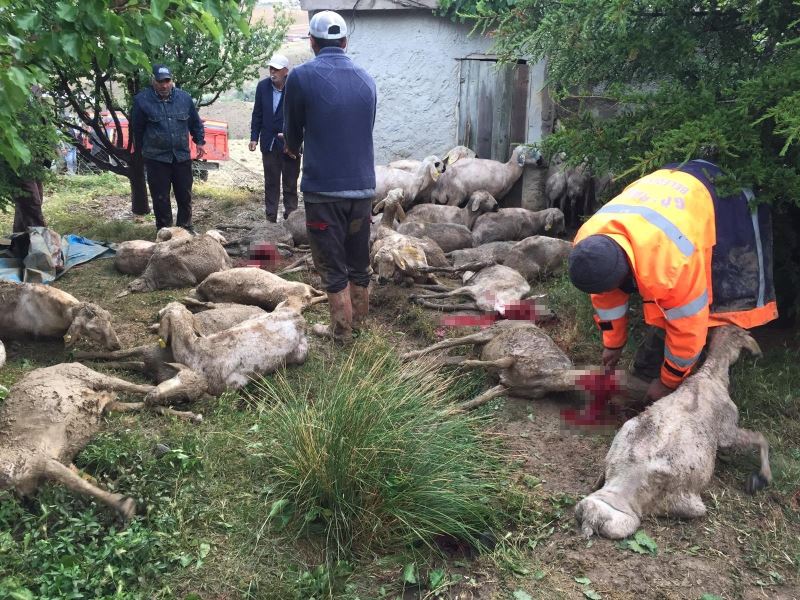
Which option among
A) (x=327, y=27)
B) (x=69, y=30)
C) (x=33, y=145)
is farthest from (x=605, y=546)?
(x=33, y=145)

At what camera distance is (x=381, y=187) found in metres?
9.55

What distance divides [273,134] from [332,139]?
415cm

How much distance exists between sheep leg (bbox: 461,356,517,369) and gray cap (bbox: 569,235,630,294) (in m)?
0.96

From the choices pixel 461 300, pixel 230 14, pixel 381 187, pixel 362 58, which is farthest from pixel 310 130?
pixel 362 58

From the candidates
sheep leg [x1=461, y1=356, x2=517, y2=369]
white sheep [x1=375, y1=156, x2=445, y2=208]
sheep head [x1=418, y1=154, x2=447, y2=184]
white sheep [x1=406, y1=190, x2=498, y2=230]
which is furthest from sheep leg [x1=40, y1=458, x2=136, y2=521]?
sheep head [x1=418, y1=154, x2=447, y2=184]

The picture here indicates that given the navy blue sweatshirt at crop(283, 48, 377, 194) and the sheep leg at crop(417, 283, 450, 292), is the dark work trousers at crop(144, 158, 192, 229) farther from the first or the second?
the navy blue sweatshirt at crop(283, 48, 377, 194)

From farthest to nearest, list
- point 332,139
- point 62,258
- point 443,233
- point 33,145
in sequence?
point 443,233, point 62,258, point 33,145, point 332,139

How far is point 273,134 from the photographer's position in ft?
29.4

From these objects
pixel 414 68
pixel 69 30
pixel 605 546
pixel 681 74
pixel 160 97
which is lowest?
pixel 605 546

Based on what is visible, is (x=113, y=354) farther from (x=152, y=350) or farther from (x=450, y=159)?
(x=450, y=159)

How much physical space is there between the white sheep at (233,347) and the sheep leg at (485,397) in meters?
1.34

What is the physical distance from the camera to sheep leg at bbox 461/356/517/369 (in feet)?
15.3

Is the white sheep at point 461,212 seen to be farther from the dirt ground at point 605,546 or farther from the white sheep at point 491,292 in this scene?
the dirt ground at point 605,546

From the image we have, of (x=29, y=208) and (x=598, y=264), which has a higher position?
(x=598, y=264)
